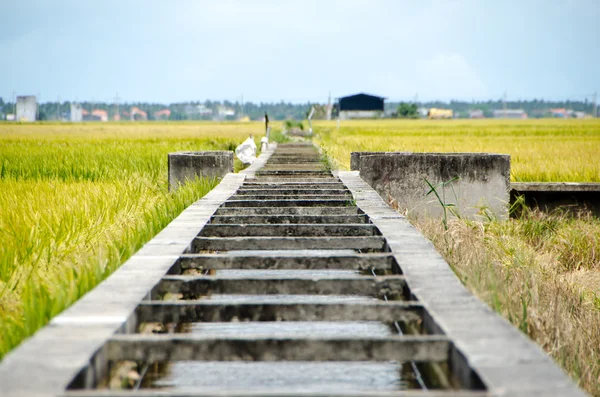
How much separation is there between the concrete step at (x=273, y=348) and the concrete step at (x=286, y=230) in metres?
2.10

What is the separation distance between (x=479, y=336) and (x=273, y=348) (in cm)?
66

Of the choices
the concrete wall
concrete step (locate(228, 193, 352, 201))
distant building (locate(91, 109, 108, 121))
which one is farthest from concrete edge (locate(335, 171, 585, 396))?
distant building (locate(91, 109, 108, 121))

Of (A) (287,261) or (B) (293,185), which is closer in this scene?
(A) (287,261)

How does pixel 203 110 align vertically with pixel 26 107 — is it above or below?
above

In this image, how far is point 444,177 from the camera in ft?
26.1

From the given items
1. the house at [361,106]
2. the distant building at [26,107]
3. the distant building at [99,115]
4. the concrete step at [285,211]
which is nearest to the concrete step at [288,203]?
the concrete step at [285,211]

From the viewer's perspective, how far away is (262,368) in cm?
262

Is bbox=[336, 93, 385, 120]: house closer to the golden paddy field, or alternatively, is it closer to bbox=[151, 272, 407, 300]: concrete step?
the golden paddy field

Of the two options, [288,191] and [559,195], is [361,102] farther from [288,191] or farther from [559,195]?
[288,191]

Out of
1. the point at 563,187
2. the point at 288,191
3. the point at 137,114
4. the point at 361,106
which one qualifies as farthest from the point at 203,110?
the point at 288,191

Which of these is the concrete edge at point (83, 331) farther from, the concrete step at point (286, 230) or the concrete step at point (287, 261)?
the concrete step at point (286, 230)

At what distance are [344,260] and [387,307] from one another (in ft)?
2.70

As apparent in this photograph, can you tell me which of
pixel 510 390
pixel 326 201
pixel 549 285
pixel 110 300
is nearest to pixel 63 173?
pixel 326 201

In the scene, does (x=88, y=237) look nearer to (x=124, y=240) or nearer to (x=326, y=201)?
(x=124, y=240)
